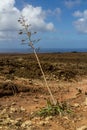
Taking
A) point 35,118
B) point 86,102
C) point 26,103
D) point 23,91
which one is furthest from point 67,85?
point 35,118

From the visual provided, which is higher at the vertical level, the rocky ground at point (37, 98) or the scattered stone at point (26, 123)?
the rocky ground at point (37, 98)

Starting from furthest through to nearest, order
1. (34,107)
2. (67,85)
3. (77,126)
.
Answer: (67,85)
(34,107)
(77,126)

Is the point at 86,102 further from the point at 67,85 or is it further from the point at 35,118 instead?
the point at 67,85

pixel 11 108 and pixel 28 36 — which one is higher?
pixel 28 36

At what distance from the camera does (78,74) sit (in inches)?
882

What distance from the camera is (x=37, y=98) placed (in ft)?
50.7

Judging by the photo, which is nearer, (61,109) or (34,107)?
(61,109)

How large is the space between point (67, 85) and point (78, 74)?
3.68 meters

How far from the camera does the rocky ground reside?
11.0m

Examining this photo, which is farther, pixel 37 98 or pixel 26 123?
pixel 37 98

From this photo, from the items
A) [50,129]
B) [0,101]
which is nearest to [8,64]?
[0,101]

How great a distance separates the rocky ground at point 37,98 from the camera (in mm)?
11016

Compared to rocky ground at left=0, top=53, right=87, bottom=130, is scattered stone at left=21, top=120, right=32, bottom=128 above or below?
below

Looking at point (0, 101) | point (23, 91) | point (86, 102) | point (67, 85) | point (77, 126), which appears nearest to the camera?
point (77, 126)
